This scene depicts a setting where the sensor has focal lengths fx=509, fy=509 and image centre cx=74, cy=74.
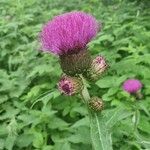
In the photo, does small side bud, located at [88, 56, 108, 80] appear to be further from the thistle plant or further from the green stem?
the green stem

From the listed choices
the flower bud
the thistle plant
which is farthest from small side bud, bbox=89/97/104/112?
the flower bud

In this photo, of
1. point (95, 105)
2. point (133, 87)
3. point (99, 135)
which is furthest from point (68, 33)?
point (133, 87)

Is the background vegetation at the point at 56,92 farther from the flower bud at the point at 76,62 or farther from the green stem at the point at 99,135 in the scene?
the green stem at the point at 99,135

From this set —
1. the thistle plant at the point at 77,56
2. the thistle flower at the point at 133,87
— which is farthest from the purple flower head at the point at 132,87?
the thistle plant at the point at 77,56

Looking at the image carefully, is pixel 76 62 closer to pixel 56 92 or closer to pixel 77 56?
pixel 77 56

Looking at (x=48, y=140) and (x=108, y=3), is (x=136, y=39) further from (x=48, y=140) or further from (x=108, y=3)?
(x=108, y=3)

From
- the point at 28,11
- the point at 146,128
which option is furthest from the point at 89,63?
the point at 28,11
